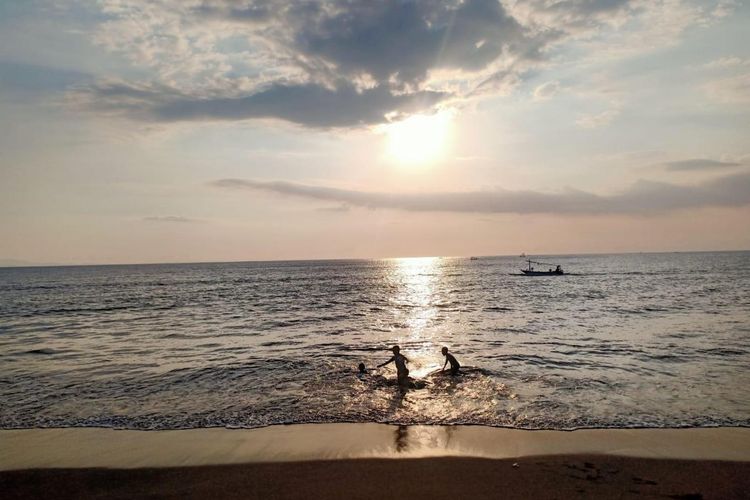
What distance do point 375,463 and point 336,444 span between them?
168cm

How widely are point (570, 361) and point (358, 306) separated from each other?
3192 cm

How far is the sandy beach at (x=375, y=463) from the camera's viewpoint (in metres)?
8.80

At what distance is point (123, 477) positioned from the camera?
9.63m

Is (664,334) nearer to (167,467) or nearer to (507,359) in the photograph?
(507,359)

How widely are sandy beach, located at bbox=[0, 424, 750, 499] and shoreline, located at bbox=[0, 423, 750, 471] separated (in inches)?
1.1

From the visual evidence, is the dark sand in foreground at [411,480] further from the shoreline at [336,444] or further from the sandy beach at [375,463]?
the shoreline at [336,444]

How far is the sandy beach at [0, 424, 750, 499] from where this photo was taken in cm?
880

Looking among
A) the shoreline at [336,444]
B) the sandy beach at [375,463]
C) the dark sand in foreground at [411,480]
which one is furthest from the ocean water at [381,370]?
the dark sand in foreground at [411,480]

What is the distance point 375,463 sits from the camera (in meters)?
9.98

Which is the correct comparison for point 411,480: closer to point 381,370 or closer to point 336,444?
point 336,444

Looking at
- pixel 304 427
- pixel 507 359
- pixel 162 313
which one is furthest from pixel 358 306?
pixel 304 427

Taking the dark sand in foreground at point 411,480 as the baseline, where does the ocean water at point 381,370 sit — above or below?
below

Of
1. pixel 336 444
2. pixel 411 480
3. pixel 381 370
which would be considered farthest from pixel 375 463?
pixel 381 370

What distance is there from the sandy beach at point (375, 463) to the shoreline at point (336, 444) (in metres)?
0.03
